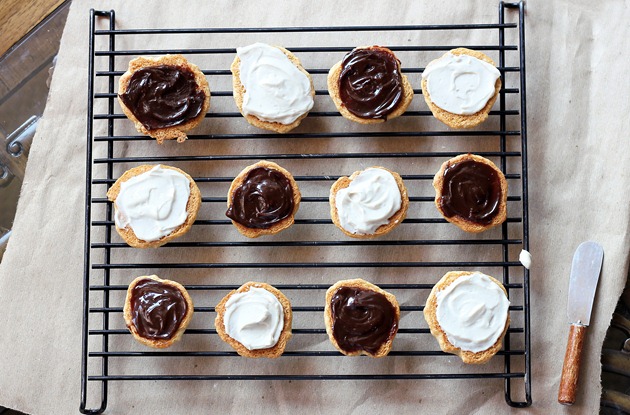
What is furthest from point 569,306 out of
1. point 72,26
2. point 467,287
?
point 72,26

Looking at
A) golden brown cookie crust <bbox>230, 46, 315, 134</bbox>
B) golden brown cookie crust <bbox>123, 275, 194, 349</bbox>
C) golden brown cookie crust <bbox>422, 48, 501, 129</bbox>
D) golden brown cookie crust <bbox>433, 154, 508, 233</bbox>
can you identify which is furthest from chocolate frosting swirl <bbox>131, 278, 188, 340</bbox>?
golden brown cookie crust <bbox>422, 48, 501, 129</bbox>

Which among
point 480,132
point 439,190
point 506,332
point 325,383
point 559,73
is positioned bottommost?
point 325,383

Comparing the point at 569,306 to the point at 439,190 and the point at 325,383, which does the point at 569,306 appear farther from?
the point at 325,383

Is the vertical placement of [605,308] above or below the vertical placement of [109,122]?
below

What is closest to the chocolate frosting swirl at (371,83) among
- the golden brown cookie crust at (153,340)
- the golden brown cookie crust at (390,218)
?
the golden brown cookie crust at (390,218)

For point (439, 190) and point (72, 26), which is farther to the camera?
point (72, 26)

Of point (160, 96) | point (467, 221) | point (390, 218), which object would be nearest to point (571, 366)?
point (467, 221)

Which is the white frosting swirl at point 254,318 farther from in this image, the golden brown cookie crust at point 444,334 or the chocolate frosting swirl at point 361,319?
the golden brown cookie crust at point 444,334
